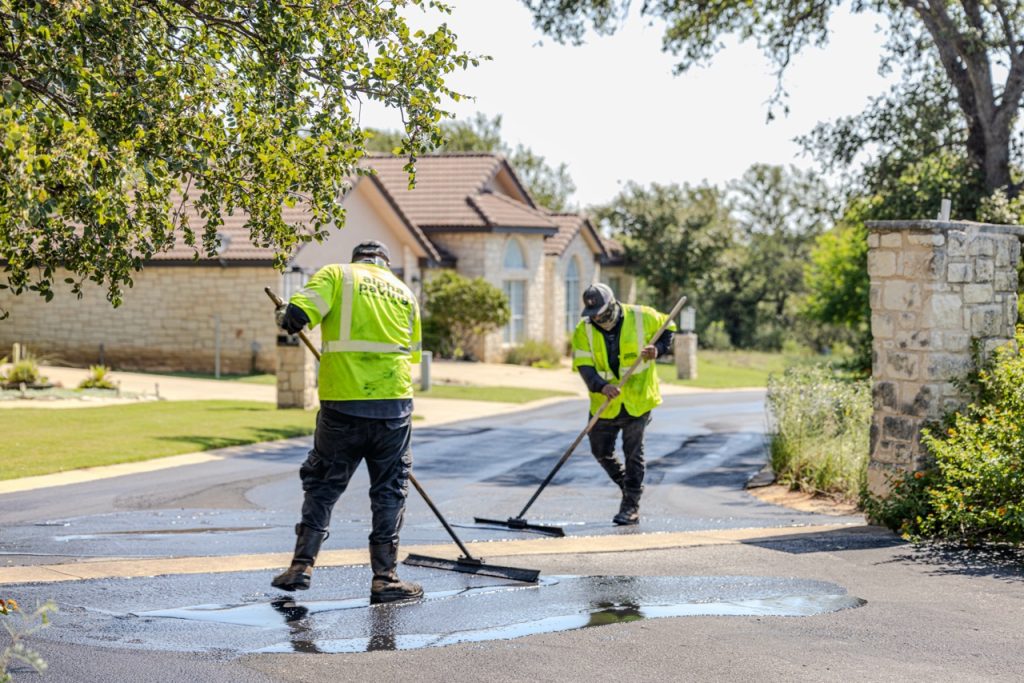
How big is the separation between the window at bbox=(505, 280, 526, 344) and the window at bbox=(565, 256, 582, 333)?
366cm

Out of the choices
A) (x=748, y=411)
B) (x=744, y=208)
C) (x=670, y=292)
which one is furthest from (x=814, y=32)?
(x=744, y=208)

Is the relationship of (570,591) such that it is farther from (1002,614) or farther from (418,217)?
(418,217)

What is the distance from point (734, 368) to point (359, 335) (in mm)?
37645

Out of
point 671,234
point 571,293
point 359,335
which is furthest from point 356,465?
point 671,234

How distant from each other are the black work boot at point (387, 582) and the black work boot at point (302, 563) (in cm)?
34

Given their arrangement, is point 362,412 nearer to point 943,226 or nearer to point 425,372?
point 943,226

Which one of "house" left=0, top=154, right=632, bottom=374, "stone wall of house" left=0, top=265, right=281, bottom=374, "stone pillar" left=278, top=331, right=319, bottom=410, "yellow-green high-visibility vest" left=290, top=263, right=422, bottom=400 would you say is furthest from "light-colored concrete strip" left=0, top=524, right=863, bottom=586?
"stone wall of house" left=0, top=265, right=281, bottom=374

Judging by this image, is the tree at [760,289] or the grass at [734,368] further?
the tree at [760,289]

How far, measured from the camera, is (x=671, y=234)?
48000mm

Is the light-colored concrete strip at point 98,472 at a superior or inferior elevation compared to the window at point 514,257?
inferior

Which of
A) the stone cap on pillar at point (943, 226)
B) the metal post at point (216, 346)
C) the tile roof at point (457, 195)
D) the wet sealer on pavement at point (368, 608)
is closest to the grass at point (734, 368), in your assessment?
the tile roof at point (457, 195)

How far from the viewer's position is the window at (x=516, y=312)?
127 ft

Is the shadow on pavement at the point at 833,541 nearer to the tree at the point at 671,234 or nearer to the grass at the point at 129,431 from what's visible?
the grass at the point at 129,431

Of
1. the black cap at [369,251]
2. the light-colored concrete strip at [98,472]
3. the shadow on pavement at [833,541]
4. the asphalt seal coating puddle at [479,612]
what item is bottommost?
the asphalt seal coating puddle at [479,612]
